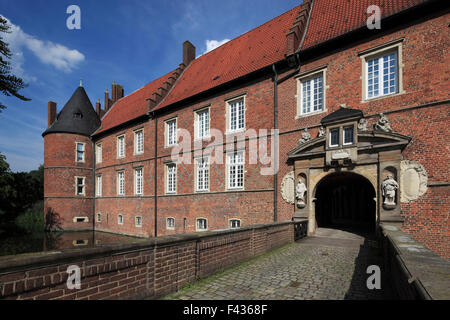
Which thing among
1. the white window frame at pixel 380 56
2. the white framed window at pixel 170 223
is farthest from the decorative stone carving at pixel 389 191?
the white framed window at pixel 170 223

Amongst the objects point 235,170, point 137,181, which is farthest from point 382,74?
point 137,181

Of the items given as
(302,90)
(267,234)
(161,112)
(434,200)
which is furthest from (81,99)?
(434,200)

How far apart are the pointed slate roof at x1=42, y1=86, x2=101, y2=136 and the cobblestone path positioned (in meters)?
23.8

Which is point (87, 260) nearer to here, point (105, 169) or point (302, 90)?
point (302, 90)

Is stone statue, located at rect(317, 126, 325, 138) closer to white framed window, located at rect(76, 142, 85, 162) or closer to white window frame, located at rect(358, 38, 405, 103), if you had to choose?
white window frame, located at rect(358, 38, 405, 103)

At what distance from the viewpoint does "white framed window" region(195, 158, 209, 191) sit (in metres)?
15.2

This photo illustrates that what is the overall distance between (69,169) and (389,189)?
25.2m

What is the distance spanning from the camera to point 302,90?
11.8 metres

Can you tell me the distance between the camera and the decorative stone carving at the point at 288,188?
11.2 meters

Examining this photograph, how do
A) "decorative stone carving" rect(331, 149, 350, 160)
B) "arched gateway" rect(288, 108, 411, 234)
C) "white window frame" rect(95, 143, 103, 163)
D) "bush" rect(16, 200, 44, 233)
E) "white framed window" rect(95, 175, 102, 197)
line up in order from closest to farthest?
1. "arched gateway" rect(288, 108, 411, 234)
2. "decorative stone carving" rect(331, 149, 350, 160)
3. "white framed window" rect(95, 175, 102, 197)
4. "white window frame" rect(95, 143, 103, 163)
5. "bush" rect(16, 200, 44, 233)

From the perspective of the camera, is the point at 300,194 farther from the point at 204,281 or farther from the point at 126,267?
the point at 126,267

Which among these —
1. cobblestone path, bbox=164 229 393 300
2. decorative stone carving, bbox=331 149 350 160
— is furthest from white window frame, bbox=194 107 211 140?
cobblestone path, bbox=164 229 393 300
